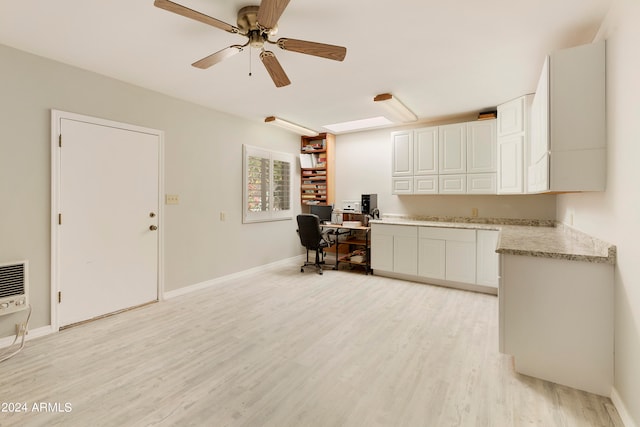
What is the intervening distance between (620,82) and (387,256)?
10.3 ft

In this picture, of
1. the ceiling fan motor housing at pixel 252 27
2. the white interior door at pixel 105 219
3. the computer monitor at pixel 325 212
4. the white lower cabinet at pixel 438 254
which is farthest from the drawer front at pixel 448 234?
the white interior door at pixel 105 219

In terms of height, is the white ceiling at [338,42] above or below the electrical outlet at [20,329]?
above

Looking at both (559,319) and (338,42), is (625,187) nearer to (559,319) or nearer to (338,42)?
(559,319)

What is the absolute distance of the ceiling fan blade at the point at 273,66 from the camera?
82.0 inches

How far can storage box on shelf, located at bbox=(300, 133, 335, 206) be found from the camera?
17.9 ft

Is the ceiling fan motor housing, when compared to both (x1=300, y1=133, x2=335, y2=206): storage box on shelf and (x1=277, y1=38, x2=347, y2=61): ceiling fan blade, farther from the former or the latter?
(x1=300, y1=133, x2=335, y2=206): storage box on shelf

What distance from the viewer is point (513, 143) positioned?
3.52 metres

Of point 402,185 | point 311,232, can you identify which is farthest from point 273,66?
point 402,185

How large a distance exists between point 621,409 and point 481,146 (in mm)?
3146

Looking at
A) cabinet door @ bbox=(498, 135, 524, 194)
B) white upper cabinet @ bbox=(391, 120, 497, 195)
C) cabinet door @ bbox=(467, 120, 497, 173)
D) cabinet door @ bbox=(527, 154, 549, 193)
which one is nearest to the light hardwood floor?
cabinet door @ bbox=(527, 154, 549, 193)

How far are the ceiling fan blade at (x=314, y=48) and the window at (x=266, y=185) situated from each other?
2.67 meters

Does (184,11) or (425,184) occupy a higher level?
(184,11)

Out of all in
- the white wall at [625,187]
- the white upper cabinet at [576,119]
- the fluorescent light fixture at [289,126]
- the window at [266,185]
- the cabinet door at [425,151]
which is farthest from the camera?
the window at [266,185]

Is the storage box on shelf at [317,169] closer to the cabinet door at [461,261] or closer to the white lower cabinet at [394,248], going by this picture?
the white lower cabinet at [394,248]
